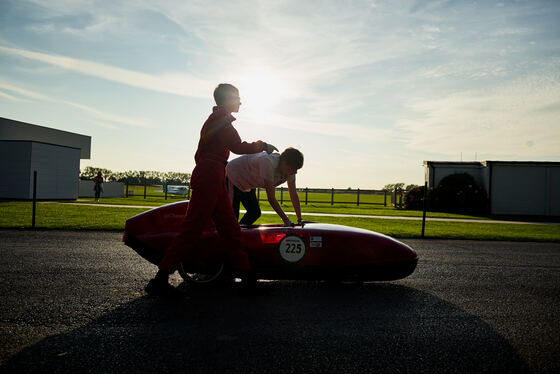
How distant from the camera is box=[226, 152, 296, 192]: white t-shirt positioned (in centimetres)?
420

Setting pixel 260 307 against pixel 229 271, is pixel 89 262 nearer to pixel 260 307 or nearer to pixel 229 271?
pixel 229 271

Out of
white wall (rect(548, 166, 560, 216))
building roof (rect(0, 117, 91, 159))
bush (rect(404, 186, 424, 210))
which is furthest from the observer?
building roof (rect(0, 117, 91, 159))

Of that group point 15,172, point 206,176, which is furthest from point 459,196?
point 15,172

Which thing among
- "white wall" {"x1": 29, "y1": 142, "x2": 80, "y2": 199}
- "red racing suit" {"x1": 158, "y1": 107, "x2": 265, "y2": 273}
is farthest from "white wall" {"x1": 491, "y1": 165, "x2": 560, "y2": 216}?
"white wall" {"x1": 29, "y1": 142, "x2": 80, "y2": 199}

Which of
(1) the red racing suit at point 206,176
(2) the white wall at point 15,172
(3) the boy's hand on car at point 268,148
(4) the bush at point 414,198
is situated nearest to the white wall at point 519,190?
(4) the bush at point 414,198

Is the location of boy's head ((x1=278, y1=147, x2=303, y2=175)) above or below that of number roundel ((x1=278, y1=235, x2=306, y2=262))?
above

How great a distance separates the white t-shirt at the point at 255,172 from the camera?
4203 millimetres

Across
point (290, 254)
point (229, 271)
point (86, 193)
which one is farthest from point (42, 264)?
point (86, 193)

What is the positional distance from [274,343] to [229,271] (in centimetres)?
170

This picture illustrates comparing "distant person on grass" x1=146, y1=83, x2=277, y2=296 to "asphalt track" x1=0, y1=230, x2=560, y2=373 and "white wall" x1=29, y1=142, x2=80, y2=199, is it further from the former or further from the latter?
"white wall" x1=29, y1=142, x2=80, y2=199

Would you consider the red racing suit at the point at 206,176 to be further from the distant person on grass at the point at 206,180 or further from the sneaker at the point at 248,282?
the sneaker at the point at 248,282

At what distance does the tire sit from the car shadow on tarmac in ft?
1.39

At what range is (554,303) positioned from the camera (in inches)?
152

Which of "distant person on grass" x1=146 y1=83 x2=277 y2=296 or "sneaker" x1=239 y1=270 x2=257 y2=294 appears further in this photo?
"sneaker" x1=239 y1=270 x2=257 y2=294
